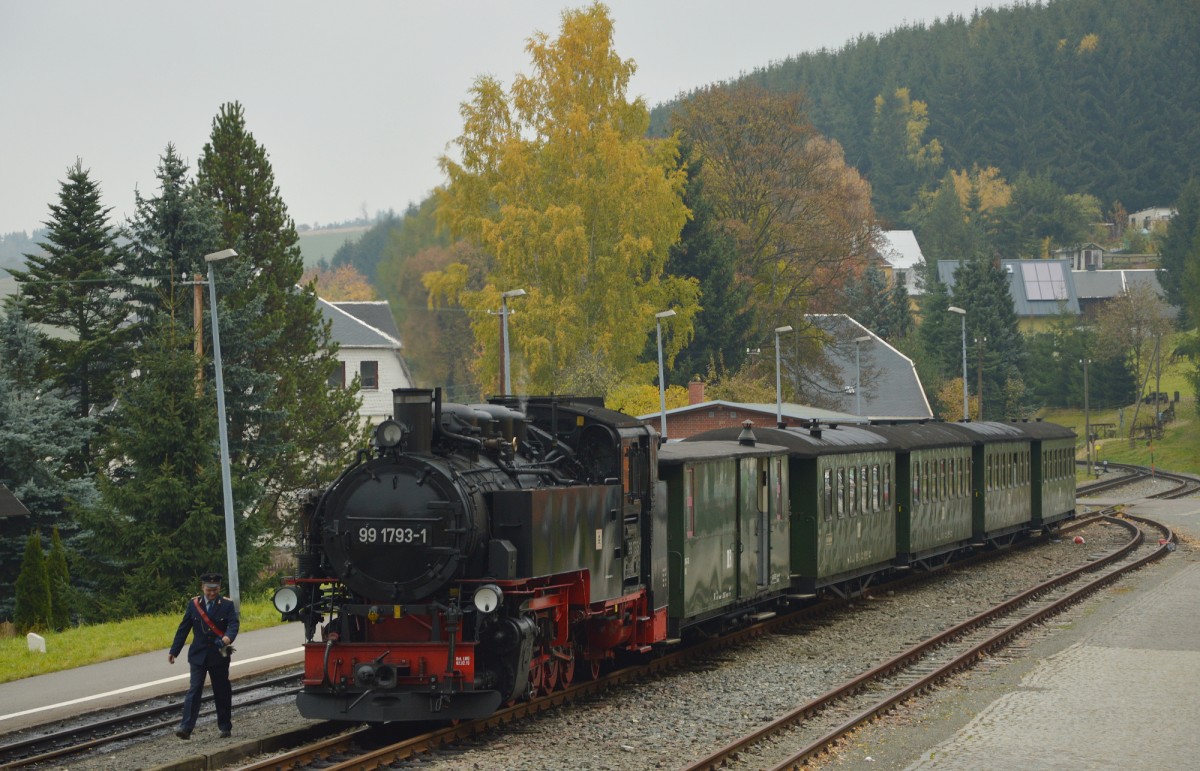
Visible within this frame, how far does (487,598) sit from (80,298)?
2441 centimetres

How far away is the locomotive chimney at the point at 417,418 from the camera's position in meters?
12.5

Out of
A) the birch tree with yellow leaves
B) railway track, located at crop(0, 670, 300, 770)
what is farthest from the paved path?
the birch tree with yellow leaves

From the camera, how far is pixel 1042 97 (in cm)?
16150

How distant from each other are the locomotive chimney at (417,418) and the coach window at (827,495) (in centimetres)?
953

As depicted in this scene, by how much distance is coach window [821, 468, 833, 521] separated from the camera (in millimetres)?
20812

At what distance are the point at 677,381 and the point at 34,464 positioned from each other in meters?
31.8

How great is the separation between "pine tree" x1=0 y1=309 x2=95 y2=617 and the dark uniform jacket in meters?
16.8

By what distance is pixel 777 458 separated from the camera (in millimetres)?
19875

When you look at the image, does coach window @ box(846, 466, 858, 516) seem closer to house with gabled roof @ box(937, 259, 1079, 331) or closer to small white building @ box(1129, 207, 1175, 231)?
house with gabled roof @ box(937, 259, 1079, 331)

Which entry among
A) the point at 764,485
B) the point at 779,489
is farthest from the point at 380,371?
the point at 764,485

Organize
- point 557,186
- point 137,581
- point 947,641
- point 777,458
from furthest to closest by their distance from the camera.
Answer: point 557,186 < point 137,581 < point 777,458 < point 947,641

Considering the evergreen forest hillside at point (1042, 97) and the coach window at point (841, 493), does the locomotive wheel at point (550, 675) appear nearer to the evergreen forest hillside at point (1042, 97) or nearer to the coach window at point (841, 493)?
→ the coach window at point (841, 493)

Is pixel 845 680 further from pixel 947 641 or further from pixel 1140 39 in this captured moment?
pixel 1140 39

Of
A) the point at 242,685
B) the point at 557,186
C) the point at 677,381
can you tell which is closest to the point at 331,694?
the point at 242,685
